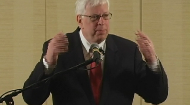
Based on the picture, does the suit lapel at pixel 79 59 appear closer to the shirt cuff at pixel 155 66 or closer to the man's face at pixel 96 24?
the man's face at pixel 96 24

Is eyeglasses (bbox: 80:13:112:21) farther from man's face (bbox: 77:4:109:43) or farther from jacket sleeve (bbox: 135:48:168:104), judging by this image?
jacket sleeve (bbox: 135:48:168:104)

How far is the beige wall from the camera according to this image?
2.80 meters

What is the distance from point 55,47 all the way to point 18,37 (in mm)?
1331

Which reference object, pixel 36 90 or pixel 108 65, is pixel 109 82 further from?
pixel 36 90

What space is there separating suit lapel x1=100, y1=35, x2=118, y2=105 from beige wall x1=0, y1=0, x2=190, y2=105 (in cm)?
109

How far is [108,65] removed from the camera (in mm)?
1718

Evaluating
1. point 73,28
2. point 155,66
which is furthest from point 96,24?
point 73,28

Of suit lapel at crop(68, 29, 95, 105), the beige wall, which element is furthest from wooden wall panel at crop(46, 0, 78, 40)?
suit lapel at crop(68, 29, 95, 105)

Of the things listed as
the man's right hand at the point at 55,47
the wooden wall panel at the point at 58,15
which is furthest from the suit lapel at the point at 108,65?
the wooden wall panel at the point at 58,15

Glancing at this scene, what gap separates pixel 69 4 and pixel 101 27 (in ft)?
3.99

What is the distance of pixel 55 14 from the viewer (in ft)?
9.21

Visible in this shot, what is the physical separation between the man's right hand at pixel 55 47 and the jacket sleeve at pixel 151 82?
39 centimetres

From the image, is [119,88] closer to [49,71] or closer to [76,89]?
[76,89]

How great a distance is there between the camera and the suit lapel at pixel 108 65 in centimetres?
166
